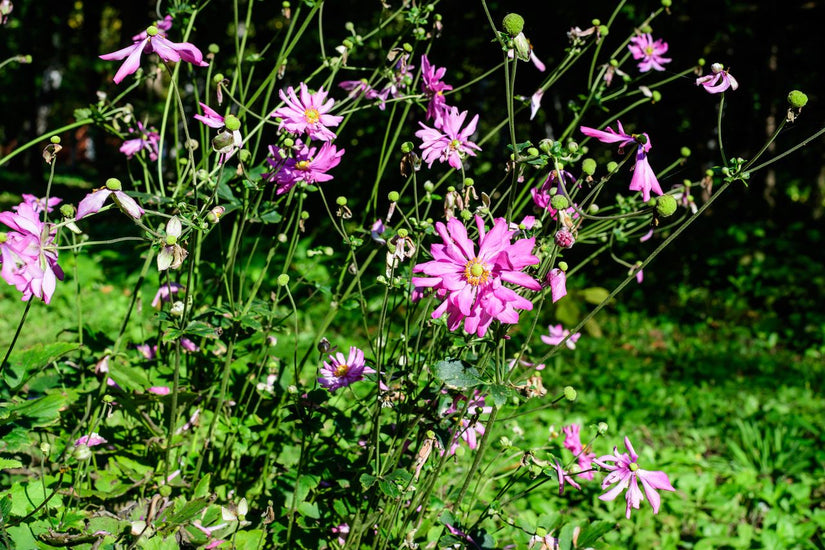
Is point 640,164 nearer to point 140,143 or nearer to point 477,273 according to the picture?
point 477,273

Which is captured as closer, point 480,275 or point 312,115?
point 480,275

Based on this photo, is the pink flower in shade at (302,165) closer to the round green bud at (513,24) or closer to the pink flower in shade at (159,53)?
the pink flower in shade at (159,53)

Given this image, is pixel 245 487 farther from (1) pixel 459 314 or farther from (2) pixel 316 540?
(1) pixel 459 314

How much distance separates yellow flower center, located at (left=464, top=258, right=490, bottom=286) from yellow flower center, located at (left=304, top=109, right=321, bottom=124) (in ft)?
1.51

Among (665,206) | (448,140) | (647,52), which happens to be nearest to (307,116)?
(448,140)

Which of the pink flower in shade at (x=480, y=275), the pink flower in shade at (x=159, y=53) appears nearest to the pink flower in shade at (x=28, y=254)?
the pink flower in shade at (x=159, y=53)

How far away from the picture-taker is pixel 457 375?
99cm

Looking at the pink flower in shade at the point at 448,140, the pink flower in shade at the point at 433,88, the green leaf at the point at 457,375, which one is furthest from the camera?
the pink flower in shade at the point at 433,88

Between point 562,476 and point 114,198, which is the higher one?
point 114,198

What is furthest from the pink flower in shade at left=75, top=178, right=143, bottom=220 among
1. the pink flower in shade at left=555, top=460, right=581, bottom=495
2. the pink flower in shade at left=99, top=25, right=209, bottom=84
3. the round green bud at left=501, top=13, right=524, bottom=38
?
the pink flower in shade at left=555, top=460, right=581, bottom=495

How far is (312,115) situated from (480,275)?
507 mm

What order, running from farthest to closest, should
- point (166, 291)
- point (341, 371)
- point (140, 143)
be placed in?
point (140, 143), point (166, 291), point (341, 371)

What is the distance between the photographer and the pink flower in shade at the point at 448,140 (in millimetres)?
1210

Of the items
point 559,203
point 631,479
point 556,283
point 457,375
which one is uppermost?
point 559,203
